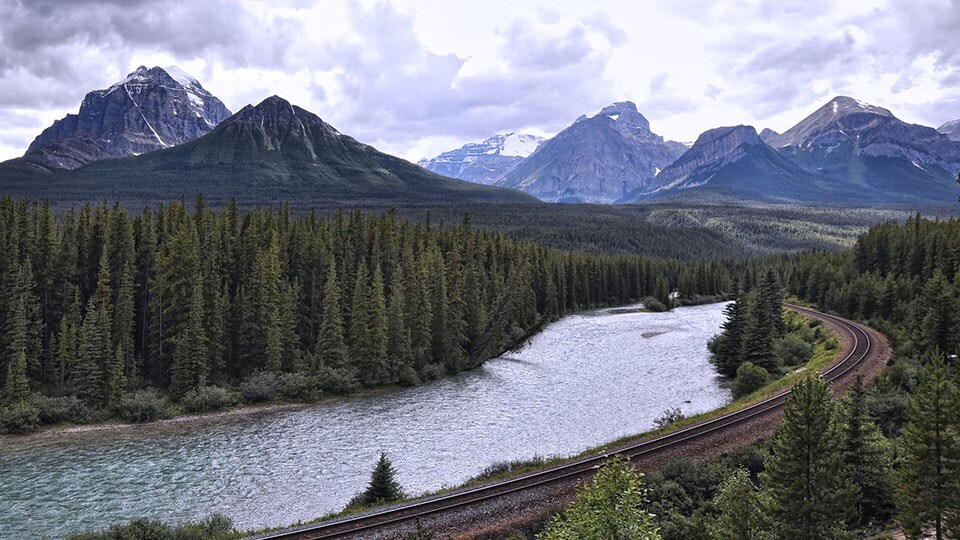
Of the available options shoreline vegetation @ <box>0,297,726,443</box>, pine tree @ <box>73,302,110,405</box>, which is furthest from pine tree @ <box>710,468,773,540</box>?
pine tree @ <box>73,302,110,405</box>

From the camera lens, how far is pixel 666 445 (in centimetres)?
3978

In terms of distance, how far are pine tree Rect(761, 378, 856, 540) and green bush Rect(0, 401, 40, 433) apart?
191 feet

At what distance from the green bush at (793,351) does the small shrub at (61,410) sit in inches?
2855

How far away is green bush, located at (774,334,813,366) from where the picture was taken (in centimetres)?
7356

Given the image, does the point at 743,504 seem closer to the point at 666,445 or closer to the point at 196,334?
the point at 666,445

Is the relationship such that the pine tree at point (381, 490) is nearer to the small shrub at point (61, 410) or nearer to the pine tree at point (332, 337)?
the small shrub at point (61, 410)

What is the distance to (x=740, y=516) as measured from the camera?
22703 mm

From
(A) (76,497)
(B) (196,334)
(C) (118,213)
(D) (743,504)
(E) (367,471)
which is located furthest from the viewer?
(C) (118,213)

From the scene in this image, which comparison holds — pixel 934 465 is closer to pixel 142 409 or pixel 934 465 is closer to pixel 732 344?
pixel 732 344

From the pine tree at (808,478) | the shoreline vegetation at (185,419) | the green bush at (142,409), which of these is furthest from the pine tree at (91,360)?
the pine tree at (808,478)

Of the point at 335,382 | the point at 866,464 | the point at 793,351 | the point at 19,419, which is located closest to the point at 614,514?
the point at 866,464

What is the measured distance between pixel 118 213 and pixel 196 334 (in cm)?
2157

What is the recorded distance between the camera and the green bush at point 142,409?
190 ft

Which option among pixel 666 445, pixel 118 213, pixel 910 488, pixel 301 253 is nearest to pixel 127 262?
pixel 118 213
